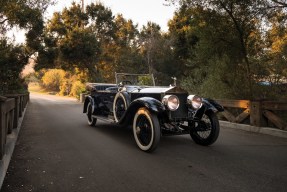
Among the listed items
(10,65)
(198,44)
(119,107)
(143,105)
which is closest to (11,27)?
(10,65)

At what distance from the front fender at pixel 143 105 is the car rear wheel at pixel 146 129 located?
0.48 feet

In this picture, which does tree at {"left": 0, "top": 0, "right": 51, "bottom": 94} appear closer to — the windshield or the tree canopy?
the tree canopy

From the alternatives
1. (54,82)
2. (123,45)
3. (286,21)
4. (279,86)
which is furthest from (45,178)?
(54,82)

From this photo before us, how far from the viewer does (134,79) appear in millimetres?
8094

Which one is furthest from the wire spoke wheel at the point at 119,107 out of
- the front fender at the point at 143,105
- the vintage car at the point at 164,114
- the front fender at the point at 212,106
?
the front fender at the point at 212,106

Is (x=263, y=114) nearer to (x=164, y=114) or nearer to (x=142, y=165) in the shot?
(x=164, y=114)

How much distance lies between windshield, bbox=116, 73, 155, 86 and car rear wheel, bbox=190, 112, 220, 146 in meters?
2.53

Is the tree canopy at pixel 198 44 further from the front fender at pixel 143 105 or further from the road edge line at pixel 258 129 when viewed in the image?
the front fender at pixel 143 105

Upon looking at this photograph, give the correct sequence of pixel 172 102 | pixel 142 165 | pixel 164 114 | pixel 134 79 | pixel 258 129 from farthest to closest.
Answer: pixel 134 79, pixel 258 129, pixel 164 114, pixel 172 102, pixel 142 165

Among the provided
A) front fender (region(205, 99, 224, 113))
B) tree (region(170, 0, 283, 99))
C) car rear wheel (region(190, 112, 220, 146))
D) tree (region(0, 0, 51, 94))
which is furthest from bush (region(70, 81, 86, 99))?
front fender (region(205, 99, 224, 113))

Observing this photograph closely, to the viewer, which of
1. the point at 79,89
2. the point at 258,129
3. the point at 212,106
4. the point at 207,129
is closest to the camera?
the point at 207,129

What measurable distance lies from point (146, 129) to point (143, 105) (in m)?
0.48

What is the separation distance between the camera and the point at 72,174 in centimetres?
386

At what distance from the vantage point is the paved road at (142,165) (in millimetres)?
3445
